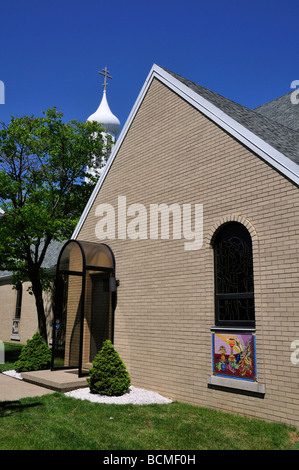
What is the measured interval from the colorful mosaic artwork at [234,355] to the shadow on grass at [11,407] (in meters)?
4.22

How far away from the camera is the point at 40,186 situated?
18312mm

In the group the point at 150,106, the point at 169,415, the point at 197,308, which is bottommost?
the point at 169,415

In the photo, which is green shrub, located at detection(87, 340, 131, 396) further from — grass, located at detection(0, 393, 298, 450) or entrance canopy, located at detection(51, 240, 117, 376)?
entrance canopy, located at detection(51, 240, 117, 376)

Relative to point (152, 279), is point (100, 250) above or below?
above

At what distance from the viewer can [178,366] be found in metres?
9.44

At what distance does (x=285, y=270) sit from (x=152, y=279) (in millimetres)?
4118

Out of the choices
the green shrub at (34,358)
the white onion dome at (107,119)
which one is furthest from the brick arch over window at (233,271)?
the white onion dome at (107,119)

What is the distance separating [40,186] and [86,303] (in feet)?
25.3

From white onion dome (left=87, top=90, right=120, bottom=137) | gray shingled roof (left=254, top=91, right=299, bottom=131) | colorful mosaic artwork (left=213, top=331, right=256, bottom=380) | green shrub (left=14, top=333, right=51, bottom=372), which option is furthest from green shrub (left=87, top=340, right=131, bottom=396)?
white onion dome (left=87, top=90, right=120, bottom=137)

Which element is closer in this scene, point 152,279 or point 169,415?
point 169,415

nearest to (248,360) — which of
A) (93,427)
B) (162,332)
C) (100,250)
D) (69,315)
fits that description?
(162,332)

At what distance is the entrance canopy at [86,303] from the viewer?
39.8 ft

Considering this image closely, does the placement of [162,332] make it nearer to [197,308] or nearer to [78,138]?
[197,308]

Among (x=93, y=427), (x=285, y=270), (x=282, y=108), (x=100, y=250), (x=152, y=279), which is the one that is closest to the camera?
(x=93, y=427)
